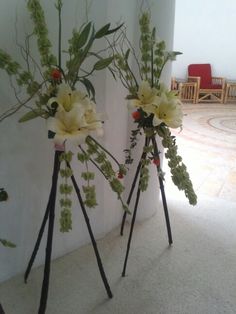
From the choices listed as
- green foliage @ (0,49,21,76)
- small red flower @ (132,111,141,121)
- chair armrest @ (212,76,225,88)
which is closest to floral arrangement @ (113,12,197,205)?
small red flower @ (132,111,141,121)

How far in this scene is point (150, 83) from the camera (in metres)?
1.43

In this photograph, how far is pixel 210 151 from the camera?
3971mm

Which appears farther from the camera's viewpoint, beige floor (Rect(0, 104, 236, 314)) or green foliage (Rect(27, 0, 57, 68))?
beige floor (Rect(0, 104, 236, 314))

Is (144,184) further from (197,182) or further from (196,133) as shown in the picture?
(196,133)

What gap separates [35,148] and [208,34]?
680 cm

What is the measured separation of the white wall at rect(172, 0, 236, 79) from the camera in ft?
22.7

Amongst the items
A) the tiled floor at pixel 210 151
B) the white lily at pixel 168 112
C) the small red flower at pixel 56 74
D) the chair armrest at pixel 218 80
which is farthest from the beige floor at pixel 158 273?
the chair armrest at pixel 218 80

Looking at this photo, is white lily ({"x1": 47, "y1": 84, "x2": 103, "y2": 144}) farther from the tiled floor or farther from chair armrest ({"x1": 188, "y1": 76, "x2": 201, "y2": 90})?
chair armrest ({"x1": 188, "y1": 76, "x2": 201, "y2": 90})

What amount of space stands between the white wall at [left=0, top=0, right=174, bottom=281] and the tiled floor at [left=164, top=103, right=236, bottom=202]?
50 cm

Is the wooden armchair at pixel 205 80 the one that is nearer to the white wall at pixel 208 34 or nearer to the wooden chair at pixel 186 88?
the wooden chair at pixel 186 88

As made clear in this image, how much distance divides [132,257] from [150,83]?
1053mm

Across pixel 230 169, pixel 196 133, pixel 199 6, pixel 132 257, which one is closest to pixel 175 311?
pixel 132 257

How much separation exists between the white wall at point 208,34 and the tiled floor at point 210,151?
1.45 metres

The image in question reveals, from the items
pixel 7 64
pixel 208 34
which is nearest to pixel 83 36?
pixel 7 64
